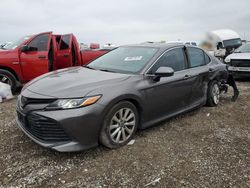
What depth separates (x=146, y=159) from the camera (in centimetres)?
306

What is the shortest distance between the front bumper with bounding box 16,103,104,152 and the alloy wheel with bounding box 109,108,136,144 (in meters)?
0.28

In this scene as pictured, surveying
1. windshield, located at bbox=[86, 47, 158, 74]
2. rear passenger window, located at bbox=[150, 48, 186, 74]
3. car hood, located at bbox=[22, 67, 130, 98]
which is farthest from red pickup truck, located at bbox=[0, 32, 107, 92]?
rear passenger window, located at bbox=[150, 48, 186, 74]

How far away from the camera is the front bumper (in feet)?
9.11

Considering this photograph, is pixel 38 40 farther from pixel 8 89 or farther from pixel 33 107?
pixel 33 107

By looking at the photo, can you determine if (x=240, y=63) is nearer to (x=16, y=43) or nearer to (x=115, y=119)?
(x=115, y=119)

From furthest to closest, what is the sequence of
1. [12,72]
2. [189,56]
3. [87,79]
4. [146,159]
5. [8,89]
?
[12,72]
[8,89]
[189,56]
[87,79]
[146,159]

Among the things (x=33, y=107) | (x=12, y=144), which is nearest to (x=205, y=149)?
(x=33, y=107)

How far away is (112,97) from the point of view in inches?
121

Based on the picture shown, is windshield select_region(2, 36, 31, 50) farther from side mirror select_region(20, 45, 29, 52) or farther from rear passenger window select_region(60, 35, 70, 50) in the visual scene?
rear passenger window select_region(60, 35, 70, 50)

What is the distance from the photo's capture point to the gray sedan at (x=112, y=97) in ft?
9.31

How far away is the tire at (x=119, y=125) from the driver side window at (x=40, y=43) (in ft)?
13.8

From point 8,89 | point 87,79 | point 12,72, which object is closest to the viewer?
point 87,79

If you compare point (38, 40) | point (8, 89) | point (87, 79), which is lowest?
point (8, 89)

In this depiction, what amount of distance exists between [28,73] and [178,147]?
15.3 ft
